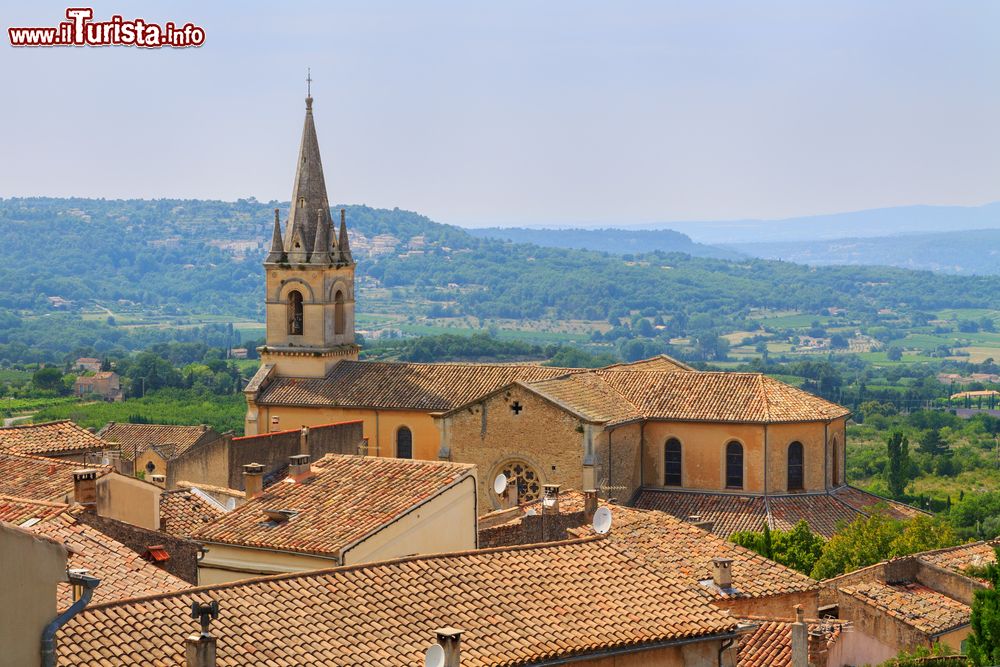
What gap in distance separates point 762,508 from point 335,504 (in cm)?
2342

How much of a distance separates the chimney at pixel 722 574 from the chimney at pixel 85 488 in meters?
9.92

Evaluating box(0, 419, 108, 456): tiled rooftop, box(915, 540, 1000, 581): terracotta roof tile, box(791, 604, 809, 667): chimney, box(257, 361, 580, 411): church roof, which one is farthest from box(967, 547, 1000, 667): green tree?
box(257, 361, 580, 411): church roof

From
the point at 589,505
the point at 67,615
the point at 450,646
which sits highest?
the point at 67,615

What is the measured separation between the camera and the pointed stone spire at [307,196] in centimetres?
5891

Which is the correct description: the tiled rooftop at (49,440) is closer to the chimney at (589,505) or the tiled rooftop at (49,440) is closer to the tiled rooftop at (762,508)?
the chimney at (589,505)

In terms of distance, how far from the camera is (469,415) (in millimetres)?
48156

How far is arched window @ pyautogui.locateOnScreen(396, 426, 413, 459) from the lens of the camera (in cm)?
5269

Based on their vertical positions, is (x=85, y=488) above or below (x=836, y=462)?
above

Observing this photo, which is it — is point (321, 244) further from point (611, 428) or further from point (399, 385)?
point (611, 428)

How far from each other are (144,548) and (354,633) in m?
7.55

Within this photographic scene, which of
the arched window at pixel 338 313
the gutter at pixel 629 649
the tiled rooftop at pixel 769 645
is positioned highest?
the arched window at pixel 338 313

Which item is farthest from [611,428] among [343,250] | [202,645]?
[202,645]

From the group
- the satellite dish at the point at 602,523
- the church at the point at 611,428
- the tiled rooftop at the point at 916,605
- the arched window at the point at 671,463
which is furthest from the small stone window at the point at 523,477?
the satellite dish at the point at 602,523

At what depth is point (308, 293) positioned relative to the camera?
190ft
